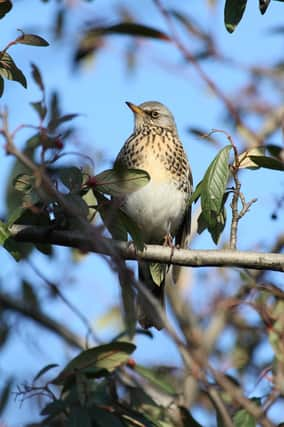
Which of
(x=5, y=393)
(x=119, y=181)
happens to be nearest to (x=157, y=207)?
(x=5, y=393)

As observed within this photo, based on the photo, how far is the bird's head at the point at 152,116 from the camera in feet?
20.8

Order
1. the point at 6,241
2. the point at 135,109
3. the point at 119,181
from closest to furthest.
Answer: the point at 119,181
the point at 6,241
the point at 135,109

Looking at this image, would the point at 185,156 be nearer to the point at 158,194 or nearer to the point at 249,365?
the point at 158,194

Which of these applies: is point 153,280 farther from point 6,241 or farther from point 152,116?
point 6,241

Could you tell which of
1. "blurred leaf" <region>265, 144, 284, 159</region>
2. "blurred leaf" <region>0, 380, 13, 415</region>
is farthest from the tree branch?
"blurred leaf" <region>0, 380, 13, 415</region>

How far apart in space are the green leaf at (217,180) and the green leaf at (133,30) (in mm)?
600

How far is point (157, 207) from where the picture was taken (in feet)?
18.0

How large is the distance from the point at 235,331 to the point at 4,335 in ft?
7.98

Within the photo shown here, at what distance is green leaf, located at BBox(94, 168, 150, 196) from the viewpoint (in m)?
3.60

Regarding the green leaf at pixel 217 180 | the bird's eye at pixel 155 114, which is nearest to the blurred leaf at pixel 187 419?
the green leaf at pixel 217 180

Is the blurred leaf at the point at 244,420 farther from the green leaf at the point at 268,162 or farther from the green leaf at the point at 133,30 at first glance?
the green leaf at the point at 133,30

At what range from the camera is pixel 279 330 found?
3959 mm

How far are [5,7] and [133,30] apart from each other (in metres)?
0.62

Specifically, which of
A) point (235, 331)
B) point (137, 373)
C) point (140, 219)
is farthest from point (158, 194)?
point (235, 331)
